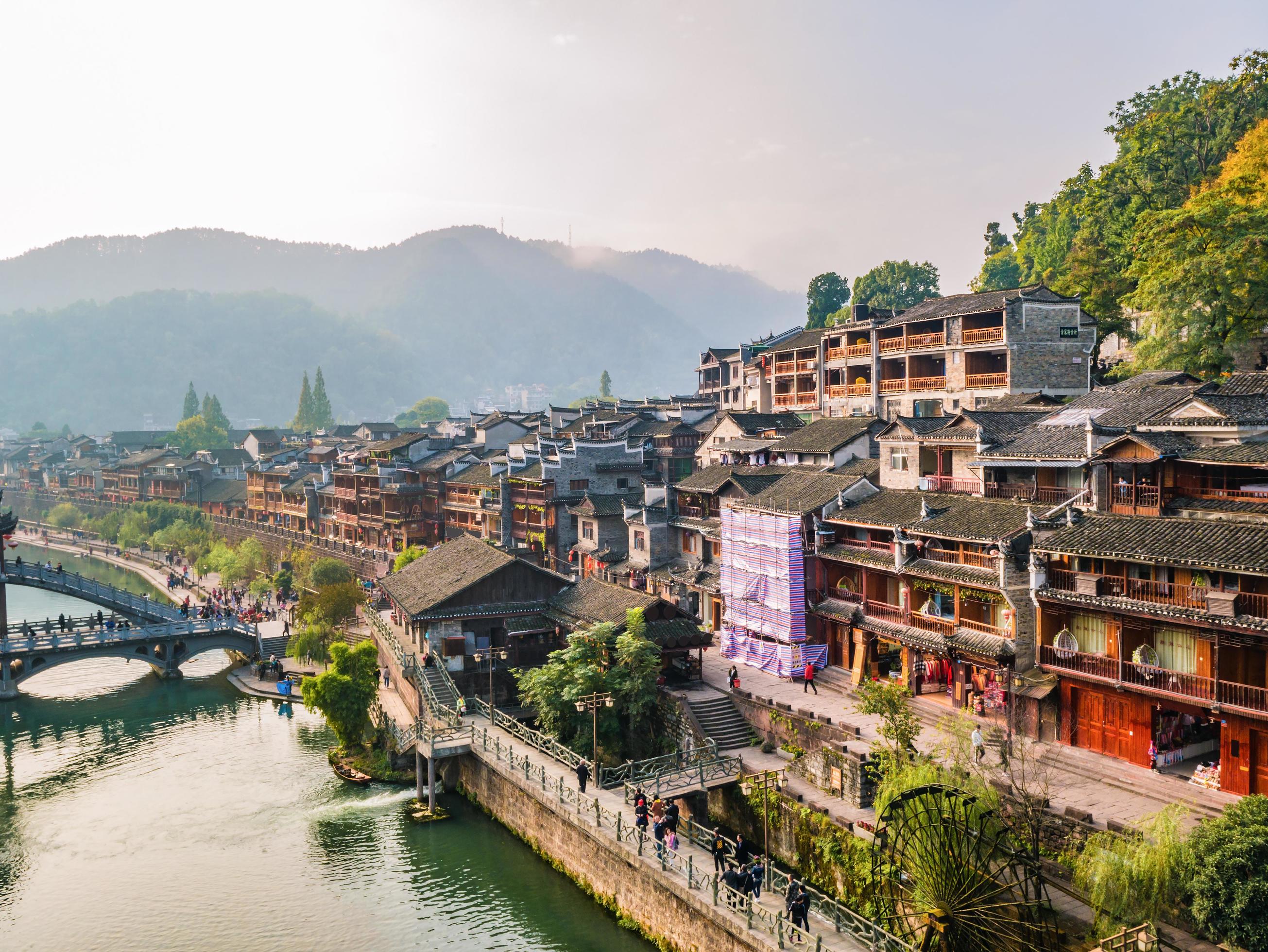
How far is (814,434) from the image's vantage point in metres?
58.4

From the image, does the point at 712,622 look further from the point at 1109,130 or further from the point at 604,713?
the point at 1109,130

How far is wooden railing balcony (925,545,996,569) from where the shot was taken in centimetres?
3769

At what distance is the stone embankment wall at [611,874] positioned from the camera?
87.2 ft

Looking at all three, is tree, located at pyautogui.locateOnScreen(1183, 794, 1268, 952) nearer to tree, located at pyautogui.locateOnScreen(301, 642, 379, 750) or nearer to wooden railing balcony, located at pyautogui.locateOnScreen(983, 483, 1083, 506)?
wooden railing balcony, located at pyautogui.locateOnScreen(983, 483, 1083, 506)

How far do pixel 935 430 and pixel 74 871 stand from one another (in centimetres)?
4075

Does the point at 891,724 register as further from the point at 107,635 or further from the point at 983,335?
the point at 107,635

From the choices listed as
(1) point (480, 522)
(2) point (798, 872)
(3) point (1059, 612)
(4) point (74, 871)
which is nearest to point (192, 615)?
(1) point (480, 522)

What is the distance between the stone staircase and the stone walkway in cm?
227

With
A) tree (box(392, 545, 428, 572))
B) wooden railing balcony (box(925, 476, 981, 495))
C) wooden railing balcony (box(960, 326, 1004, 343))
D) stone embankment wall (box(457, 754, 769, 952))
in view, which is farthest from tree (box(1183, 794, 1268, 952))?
tree (box(392, 545, 428, 572))

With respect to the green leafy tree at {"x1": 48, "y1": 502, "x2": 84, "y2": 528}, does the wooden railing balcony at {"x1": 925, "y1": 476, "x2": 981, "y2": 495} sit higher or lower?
higher

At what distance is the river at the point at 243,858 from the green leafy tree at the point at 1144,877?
44.7ft

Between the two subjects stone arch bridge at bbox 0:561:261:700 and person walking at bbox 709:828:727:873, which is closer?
person walking at bbox 709:828:727:873

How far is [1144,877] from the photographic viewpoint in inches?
918

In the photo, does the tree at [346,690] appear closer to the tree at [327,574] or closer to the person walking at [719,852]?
the person walking at [719,852]
